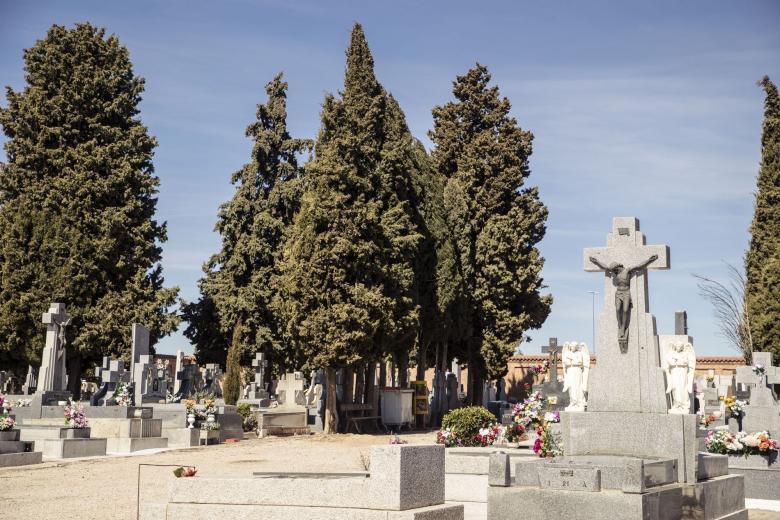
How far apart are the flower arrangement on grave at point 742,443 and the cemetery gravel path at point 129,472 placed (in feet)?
5.62

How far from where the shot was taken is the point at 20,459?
61.6 ft

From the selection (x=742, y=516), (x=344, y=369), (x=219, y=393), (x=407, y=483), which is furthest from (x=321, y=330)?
(x=407, y=483)

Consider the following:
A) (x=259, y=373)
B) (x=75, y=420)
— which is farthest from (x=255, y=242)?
(x=75, y=420)

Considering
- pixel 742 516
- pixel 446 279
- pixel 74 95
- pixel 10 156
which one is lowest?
pixel 742 516

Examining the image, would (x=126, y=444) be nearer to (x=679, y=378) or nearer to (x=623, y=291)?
(x=679, y=378)

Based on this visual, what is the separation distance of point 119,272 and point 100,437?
58.3ft

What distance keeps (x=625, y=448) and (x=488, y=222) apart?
87.4ft

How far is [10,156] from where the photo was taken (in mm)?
41281

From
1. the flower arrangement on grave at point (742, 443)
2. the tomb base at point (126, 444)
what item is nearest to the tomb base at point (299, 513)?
the flower arrangement on grave at point (742, 443)

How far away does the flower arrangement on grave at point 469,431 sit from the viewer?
16.2 meters

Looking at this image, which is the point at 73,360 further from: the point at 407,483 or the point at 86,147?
the point at 407,483

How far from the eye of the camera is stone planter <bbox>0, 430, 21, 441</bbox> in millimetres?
18609

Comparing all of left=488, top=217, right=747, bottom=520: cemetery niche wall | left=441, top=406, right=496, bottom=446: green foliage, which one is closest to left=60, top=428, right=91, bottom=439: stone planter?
left=441, top=406, right=496, bottom=446: green foliage

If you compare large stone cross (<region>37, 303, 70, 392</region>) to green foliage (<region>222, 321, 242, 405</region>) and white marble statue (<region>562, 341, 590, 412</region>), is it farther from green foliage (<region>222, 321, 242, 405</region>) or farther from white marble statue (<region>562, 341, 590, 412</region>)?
white marble statue (<region>562, 341, 590, 412</region>)
